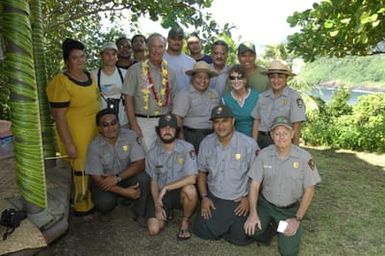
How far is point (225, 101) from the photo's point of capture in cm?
461

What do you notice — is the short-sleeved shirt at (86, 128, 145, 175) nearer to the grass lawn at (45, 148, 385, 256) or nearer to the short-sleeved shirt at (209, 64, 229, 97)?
the grass lawn at (45, 148, 385, 256)

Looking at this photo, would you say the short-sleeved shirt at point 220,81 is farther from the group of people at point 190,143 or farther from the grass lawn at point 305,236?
the grass lawn at point 305,236

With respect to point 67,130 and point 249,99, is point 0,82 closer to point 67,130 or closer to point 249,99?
point 67,130

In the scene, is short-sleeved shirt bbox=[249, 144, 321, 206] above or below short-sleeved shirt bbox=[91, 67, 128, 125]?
below

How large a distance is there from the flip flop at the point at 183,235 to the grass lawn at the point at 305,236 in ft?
0.18

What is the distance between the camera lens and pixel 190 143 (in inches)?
180

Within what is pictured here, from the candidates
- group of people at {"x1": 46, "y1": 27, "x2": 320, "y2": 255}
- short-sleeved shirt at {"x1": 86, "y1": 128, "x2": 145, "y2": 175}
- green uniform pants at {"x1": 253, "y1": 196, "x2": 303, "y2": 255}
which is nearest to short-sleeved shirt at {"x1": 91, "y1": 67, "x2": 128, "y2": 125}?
group of people at {"x1": 46, "y1": 27, "x2": 320, "y2": 255}

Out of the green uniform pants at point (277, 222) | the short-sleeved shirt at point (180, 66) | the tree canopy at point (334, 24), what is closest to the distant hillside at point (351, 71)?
the tree canopy at point (334, 24)

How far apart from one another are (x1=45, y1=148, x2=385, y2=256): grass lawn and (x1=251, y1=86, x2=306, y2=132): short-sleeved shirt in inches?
49.7

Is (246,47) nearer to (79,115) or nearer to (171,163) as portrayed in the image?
(171,163)

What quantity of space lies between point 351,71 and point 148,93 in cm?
7637

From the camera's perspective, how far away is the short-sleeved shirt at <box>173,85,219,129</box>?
4613mm

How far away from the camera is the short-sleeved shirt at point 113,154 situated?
4352 mm

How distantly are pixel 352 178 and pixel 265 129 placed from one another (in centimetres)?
283
